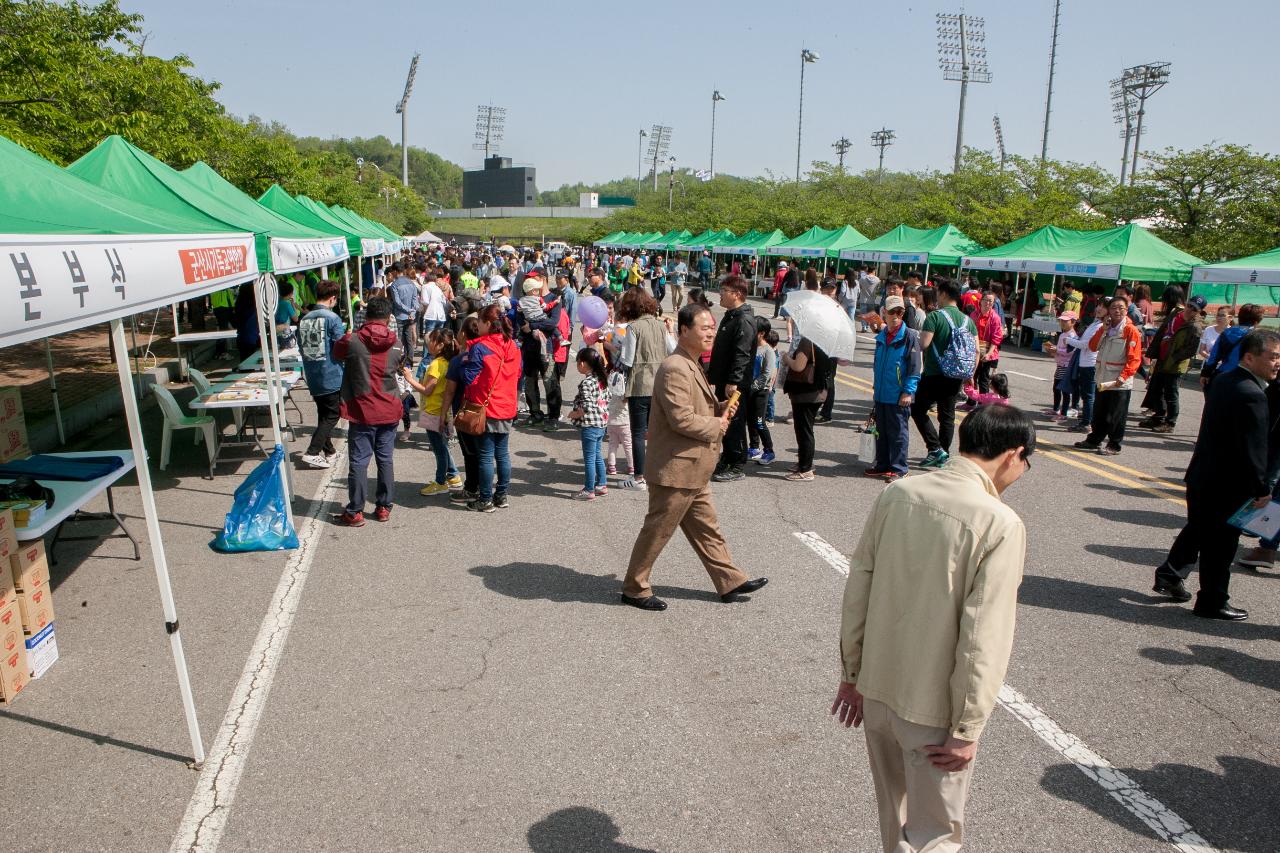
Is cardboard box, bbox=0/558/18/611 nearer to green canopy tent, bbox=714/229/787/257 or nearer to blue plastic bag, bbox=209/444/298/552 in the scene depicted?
blue plastic bag, bbox=209/444/298/552

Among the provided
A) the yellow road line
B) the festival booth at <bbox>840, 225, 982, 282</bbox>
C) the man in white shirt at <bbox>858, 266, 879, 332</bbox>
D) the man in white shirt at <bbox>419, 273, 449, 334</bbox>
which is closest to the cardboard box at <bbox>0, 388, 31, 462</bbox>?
the man in white shirt at <bbox>419, 273, 449, 334</bbox>

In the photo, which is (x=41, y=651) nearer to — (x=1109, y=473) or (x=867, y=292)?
(x=1109, y=473)

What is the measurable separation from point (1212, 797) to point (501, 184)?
134 meters

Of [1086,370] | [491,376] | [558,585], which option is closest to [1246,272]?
[1086,370]

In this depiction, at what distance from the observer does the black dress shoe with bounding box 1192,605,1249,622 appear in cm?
527

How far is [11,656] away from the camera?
13.5 feet

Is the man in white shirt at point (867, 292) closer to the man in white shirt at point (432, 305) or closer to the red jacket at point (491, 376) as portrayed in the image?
the man in white shirt at point (432, 305)

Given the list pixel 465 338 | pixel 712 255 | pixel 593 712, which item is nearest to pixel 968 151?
pixel 712 255

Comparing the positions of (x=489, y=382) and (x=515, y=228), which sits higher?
(x=515, y=228)

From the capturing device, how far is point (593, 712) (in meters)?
4.06

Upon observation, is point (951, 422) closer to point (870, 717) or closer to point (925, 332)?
point (925, 332)

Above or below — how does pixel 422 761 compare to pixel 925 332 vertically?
below

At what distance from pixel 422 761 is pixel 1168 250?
2127cm

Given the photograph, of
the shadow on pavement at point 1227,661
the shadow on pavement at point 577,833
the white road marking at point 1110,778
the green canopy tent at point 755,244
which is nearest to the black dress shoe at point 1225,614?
the shadow on pavement at point 1227,661
